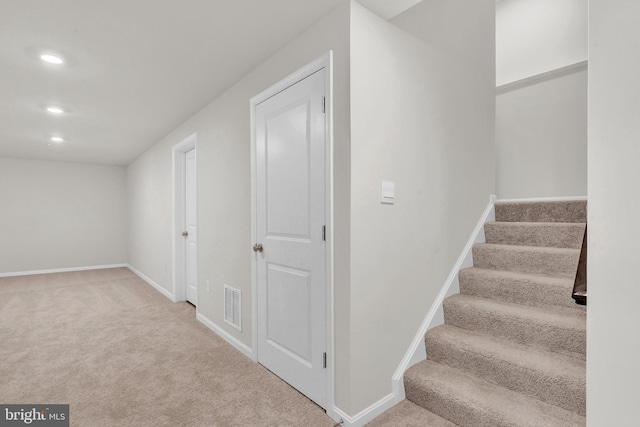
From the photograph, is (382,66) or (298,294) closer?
(382,66)

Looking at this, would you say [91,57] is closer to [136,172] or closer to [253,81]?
[253,81]

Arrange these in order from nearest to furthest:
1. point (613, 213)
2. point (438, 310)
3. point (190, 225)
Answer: point (613, 213), point (438, 310), point (190, 225)

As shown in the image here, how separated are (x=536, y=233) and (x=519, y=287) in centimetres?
59

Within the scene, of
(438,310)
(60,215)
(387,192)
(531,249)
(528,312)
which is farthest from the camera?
(60,215)

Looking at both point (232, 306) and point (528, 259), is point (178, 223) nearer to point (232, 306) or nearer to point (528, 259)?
point (232, 306)

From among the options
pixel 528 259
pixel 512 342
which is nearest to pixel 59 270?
pixel 512 342

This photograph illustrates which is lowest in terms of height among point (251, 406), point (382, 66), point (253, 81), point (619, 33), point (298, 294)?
point (251, 406)

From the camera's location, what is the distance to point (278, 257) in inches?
90.5

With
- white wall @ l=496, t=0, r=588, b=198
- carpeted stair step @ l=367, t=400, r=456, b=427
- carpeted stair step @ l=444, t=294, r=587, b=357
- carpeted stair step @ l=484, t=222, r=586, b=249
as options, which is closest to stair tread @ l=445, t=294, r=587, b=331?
carpeted stair step @ l=444, t=294, r=587, b=357

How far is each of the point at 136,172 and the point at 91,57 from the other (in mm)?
4539

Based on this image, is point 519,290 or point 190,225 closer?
point 519,290

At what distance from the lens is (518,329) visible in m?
1.98

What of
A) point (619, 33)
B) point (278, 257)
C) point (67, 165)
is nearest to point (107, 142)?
point (67, 165)

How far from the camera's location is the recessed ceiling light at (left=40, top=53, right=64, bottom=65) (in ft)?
7.48
